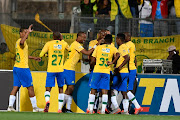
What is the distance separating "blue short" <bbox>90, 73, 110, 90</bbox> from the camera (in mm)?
12602

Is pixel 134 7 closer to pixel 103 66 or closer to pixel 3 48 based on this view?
pixel 3 48

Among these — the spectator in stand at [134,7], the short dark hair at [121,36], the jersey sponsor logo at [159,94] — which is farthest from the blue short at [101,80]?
the spectator in stand at [134,7]

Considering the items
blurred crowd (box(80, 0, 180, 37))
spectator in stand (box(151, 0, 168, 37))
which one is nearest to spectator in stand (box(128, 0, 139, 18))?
blurred crowd (box(80, 0, 180, 37))

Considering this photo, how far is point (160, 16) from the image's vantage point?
15555mm

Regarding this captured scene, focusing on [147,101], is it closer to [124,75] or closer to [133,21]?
[124,75]

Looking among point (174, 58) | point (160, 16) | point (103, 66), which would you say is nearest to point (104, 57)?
point (103, 66)

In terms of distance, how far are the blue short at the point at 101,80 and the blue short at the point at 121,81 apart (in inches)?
36.7

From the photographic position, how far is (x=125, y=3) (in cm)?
1595

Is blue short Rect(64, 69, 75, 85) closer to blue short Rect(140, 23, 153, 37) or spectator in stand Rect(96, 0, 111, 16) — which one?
blue short Rect(140, 23, 153, 37)

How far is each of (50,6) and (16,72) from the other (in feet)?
38.7

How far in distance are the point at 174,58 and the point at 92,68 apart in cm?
280

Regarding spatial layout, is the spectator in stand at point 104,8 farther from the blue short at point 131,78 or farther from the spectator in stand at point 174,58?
the blue short at point 131,78

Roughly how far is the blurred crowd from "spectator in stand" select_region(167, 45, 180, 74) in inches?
20.3

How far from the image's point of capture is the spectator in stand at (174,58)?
1499 centimetres
